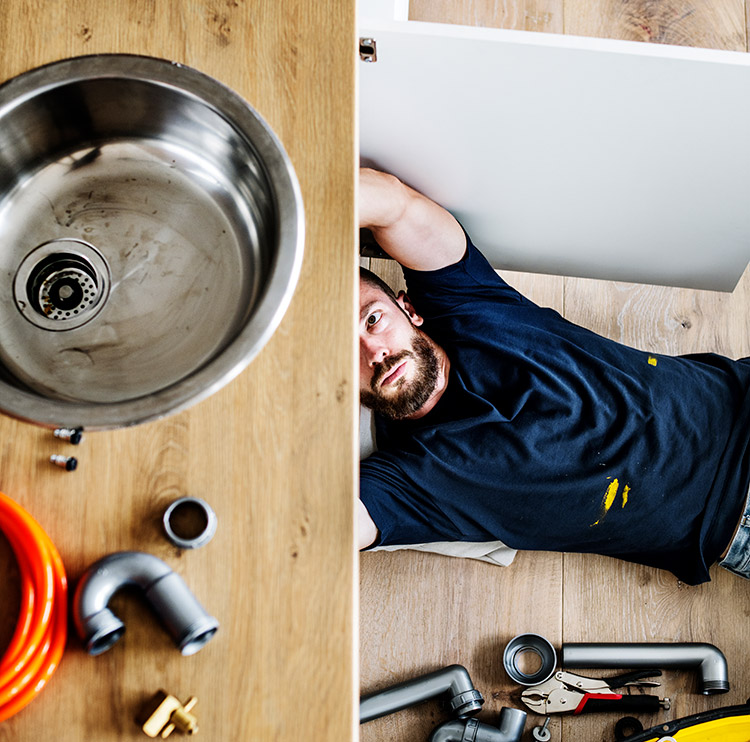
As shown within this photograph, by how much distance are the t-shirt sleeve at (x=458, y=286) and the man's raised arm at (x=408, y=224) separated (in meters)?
0.02

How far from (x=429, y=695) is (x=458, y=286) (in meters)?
0.75

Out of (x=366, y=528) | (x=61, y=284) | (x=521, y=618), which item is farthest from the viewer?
(x=521, y=618)

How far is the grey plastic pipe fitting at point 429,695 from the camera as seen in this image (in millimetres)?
1246

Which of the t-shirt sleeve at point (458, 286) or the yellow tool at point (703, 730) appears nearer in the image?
the yellow tool at point (703, 730)

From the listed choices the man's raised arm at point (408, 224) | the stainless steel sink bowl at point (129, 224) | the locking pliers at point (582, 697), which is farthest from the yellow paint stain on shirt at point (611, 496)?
the stainless steel sink bowl at point (129, 224)

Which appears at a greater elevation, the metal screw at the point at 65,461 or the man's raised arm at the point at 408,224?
the man's raised arm at the point at 408,224

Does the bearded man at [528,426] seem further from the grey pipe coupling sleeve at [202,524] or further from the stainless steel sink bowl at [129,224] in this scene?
the grey pipe coupling sleeve at [202,524]

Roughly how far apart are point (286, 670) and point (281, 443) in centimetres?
19

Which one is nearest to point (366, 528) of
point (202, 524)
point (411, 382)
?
point (411, 382)

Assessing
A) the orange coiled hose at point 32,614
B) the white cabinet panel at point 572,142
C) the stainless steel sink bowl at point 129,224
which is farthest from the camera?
the white cabinet panel at point 572,142

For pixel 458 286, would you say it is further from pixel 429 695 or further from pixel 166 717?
pixel 166 717

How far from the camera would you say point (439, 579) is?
1.37 m

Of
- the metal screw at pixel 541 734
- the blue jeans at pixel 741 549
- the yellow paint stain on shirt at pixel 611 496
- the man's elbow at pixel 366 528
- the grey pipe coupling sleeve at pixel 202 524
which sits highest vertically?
the grey pipe coupling sleeve at pixel 202 524

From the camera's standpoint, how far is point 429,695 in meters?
1.26
